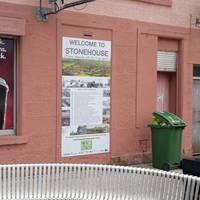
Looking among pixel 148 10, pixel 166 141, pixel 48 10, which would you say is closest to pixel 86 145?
pixel 166 141

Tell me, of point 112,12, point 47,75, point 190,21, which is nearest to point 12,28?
point 47,75

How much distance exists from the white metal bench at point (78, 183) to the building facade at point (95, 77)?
3.34 m

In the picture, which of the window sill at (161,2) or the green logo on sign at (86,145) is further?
the window sill at (161,2)

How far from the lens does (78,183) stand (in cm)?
754

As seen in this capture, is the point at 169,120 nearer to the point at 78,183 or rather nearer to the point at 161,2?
the point at 161,2

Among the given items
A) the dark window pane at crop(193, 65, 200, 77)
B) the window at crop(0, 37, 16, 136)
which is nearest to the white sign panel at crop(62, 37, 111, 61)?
the window at crop(0, 37, 16, 136)

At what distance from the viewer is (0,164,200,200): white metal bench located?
7.27m

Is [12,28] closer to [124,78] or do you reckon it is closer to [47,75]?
[47,75]

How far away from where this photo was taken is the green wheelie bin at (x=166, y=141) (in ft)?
40.9

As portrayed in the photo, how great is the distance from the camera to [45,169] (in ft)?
24.7

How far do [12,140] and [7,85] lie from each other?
114 cm

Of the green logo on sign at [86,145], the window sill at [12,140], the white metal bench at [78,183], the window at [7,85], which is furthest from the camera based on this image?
the green logo on sign at [86,145]

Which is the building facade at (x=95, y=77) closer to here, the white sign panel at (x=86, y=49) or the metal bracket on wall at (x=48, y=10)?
the white sign panel at (x=86, y=49)

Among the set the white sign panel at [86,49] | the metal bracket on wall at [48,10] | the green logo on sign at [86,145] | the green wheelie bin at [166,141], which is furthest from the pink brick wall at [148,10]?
the green logo on sign at [86,145]
